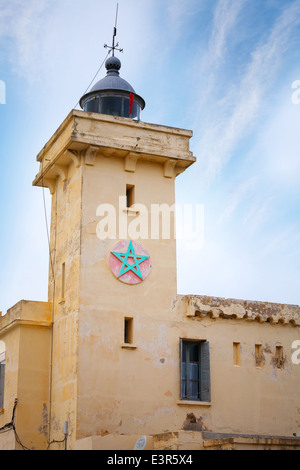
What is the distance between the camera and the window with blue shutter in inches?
959

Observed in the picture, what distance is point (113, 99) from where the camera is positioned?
90.1 feet

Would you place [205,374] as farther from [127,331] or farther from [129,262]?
[129,262]

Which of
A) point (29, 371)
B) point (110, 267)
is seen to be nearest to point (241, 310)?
point (110, 267)

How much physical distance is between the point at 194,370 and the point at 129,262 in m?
3.90

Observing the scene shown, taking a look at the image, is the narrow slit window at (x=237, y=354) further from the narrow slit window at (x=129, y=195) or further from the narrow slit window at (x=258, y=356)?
the narrow slit window at (x=129, y=195)

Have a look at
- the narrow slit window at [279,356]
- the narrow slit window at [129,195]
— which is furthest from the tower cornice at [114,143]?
the narrow slit window at [279,356]

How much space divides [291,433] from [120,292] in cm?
718

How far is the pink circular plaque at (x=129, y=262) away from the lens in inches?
957

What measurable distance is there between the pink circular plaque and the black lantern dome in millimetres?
5173

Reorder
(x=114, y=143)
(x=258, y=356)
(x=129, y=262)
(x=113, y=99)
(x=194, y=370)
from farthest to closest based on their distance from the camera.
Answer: (x=113, y=99) < (x=258, y=356) < (x=114, y=143) < (x=194, y=370) < (x=129, y=262)

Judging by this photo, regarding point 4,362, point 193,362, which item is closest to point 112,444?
point 193,362

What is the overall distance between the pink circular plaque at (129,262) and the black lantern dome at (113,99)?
5173 millimetres

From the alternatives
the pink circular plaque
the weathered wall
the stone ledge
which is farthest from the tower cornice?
the weathered wall
